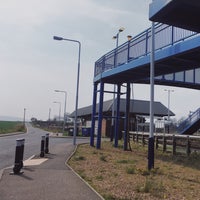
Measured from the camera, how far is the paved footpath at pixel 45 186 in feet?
25.1

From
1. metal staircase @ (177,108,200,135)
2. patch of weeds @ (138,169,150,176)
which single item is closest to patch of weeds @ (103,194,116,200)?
patch of weeds @ (138,169,150,176)

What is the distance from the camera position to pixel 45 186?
881cm

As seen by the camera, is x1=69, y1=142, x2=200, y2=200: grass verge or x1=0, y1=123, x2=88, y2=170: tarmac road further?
x1=0, y1=123, x2=88, y2=170: tarmac road

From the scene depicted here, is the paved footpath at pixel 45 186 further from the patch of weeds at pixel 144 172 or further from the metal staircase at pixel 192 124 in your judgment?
the metal staircase at pixel 192 124

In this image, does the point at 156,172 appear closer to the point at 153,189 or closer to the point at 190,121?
the point at 153,189

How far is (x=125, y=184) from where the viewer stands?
9289mm

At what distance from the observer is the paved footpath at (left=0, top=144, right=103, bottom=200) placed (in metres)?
7.65

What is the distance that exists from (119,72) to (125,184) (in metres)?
10.9

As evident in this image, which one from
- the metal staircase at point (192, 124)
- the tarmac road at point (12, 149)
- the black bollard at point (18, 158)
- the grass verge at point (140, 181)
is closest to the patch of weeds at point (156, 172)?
the grass verge at point (140, 181)

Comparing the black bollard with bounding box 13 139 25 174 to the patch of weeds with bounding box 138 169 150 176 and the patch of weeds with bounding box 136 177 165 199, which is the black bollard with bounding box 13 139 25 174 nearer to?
the patch of weeds with bounding box 138 169 150 176

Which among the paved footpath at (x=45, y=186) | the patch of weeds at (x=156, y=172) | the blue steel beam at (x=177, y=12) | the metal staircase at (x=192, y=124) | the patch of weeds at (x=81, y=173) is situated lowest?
the paved footpath at (x=45, y=186)

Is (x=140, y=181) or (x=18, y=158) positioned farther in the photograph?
(x=18, y=158)

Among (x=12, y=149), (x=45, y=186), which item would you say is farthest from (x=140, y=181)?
(x=12, y=149)

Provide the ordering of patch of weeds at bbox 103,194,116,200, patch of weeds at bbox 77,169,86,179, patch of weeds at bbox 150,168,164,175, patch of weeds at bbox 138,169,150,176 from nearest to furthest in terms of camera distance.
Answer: patch of weeds at bbox 103,194,116,200, patch of weeds at bbox 77,169,86,179, patch of weeds at bbox 138,169,150,176, patch of weeds at bbox 150,168,164,175
